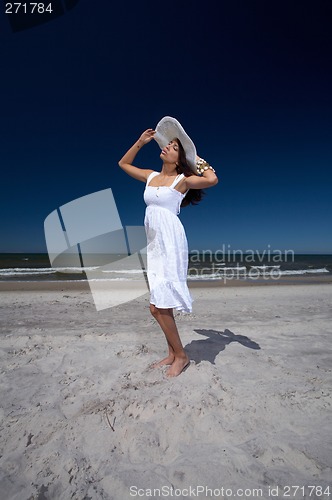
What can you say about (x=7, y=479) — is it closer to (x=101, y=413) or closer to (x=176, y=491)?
(x=101, y=413)

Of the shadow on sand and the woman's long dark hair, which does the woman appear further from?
the shadow on sand

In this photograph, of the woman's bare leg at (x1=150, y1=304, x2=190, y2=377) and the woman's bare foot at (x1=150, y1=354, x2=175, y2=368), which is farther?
the woman's bare foot at (x1=150, y1=354, x2=175, y2=368)

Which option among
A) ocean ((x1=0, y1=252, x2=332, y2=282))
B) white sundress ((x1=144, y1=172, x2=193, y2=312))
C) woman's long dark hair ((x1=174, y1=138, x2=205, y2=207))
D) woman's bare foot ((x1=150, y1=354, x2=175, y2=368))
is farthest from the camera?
ocean ((x1=0, y1=252, x2=332, y2=282))

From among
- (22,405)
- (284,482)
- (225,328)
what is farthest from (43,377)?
(225,328)

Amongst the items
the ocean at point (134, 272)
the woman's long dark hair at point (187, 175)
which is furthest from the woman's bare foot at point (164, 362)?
the ocean at point (134, 272)

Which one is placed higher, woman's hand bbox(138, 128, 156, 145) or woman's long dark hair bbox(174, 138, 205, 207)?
woman's hand bbox(138, 128, 156, 145)

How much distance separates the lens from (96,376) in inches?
105

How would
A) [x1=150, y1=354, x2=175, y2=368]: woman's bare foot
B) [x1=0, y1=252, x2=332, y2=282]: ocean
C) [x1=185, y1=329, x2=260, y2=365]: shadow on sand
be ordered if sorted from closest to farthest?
1. [x1=150, y1=354, x2=175, y2=368]: woman's bare foot
2. [x1=185, y1=329, x2=260, y2=365]: shadow on sand
3. [x1=0, y1=252, x2=332, y2=282]: ocean

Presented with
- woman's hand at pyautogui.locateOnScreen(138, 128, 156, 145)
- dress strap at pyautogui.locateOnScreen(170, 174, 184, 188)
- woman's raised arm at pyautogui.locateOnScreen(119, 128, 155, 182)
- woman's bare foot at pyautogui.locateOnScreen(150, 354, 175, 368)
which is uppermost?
woman's hand at pyautogui.locateOnScreen(138, 128, 156, 145)

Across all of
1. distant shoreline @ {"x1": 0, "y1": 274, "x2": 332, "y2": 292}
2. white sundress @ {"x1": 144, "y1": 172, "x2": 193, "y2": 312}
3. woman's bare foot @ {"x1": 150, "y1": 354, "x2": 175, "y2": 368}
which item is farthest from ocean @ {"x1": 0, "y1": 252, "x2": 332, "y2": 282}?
white sundress @ {"x1": 144, "y1": 172, "x2": 193, "y2": 312}

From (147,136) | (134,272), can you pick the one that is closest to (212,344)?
(147,136)

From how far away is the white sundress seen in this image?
2.53 metres

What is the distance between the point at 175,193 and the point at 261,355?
221 centimetres

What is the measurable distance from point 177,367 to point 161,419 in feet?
2.29
